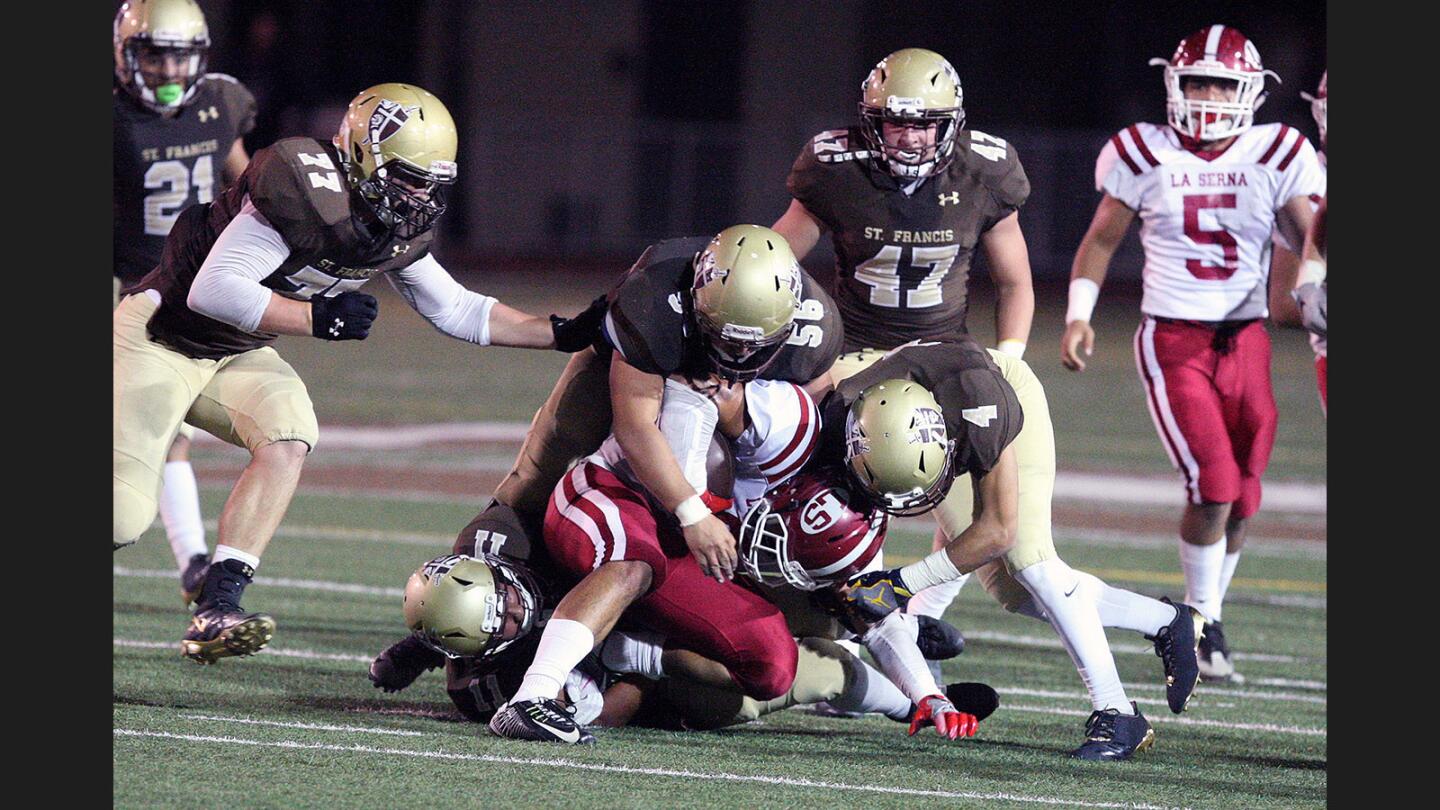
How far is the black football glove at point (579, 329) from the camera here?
15.9 ft

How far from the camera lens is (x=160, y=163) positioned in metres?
6.17

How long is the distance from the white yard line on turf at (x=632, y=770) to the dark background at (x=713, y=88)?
1524 cm

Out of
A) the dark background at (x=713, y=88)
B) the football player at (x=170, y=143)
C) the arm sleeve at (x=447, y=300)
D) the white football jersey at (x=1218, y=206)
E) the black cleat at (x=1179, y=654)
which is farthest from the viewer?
the dark background at (x=713, y=88)

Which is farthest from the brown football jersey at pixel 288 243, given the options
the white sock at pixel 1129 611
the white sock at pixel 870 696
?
the white sock at pixel 1129 611

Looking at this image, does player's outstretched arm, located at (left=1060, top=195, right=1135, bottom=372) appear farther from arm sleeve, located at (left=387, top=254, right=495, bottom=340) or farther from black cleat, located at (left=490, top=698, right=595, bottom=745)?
black cleat, located at (left=490, top=698, right=595, bottom=745)

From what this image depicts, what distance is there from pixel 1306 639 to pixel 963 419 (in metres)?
2.57

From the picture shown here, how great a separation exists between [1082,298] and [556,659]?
8.28 ft

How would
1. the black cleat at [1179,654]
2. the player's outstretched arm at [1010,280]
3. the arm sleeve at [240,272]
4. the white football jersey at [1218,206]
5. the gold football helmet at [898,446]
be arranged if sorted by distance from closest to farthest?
the gold football helmet at [898,446] → the arm sleeve at [240,272] → the black cleat at [1179,654] → the player's outstretched arm at [1010,280] → the white football jersey at [1218,206]

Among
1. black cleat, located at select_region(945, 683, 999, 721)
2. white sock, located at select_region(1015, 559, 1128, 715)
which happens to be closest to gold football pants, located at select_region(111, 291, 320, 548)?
black cleat, located at select_region(945, 683, 999, 721)

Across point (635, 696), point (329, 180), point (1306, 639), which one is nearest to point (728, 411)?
point (635, 696)

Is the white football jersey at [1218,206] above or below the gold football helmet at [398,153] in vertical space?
below

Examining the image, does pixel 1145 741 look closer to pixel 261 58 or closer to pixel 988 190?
pixel 988 190

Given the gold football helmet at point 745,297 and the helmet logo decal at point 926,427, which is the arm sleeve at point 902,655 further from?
the gold football helmet at point 745,297

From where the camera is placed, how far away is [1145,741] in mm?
4605
